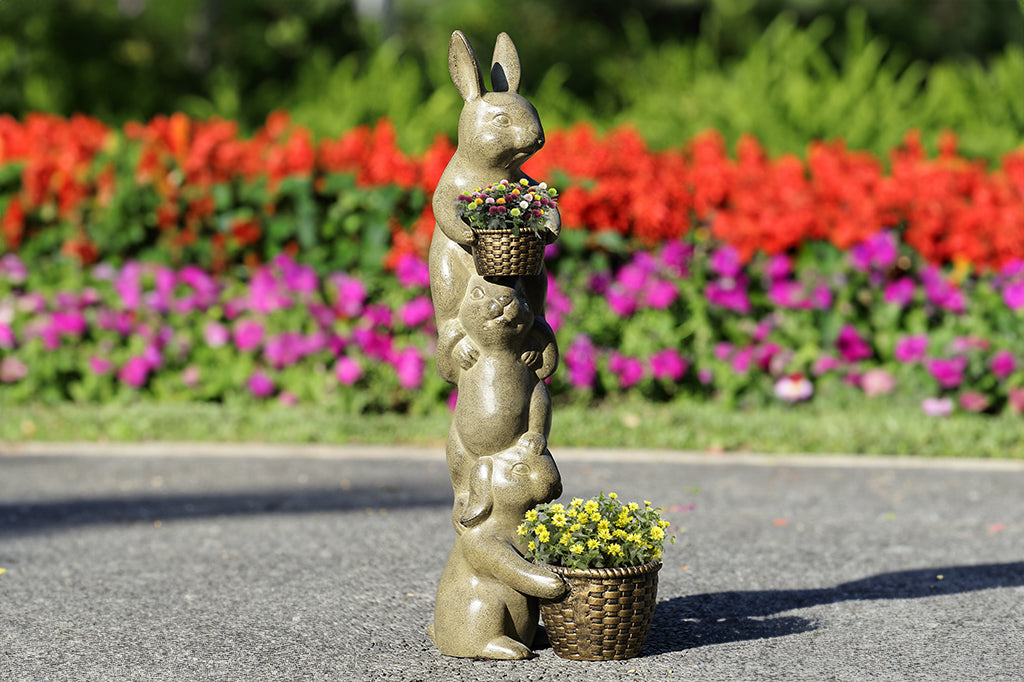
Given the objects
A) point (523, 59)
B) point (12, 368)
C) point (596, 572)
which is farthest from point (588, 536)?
point (523, 59)

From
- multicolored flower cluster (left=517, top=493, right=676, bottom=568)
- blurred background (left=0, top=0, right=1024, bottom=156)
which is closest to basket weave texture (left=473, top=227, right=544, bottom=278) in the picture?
multicolored flower cluster (left=517, top=493, right=676, bottom=568)

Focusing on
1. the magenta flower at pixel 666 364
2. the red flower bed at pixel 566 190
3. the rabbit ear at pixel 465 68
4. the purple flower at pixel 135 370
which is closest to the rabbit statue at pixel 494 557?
the rabbit ear at pixel 465 68

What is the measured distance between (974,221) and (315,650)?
5021mm

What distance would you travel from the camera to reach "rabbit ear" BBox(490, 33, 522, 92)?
138 inches

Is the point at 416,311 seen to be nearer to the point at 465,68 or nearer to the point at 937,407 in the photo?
the point at 937,407

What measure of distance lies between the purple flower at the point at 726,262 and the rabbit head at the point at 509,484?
3.94 m

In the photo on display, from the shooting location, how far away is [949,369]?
681 centimetres

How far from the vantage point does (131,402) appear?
7.60 m

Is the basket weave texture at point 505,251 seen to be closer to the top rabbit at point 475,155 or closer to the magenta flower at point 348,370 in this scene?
the top rabbit at point 475,155

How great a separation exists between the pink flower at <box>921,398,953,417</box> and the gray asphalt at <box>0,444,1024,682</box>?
0.87 m

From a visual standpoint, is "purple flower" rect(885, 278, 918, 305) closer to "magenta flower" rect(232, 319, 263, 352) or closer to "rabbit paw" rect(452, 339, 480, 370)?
"magenta flower" rect(232, 319, 263, 352)

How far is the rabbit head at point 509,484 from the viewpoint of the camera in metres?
3.41

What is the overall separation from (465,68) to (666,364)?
389 cm

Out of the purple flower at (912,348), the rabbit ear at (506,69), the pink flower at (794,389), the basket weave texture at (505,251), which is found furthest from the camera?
the pink flower at (794,389)
